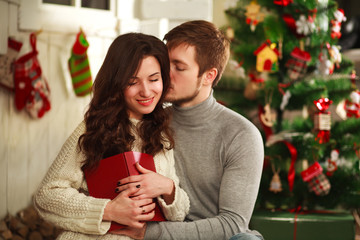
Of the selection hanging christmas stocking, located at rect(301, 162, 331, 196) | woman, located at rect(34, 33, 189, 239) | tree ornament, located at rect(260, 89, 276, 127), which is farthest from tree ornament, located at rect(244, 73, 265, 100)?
woman, located at rect(34, 33, 189, 239)

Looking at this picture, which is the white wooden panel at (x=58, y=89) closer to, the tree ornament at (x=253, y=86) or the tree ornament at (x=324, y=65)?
the tree ornament at (x=253, y=86)

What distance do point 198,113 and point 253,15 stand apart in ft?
3.34

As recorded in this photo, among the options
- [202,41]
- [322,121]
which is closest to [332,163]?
[322,121]

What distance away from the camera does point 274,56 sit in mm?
2492

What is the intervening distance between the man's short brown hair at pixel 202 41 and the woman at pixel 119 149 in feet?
0.47

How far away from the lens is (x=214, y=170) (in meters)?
1.70

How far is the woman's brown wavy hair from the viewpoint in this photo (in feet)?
4.94

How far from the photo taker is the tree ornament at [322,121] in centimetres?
237

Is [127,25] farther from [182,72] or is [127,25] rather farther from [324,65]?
[182,72]

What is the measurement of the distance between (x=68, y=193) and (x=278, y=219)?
1211 mm

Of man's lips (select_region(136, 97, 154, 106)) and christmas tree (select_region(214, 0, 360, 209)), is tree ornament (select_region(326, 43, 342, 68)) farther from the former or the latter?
man's lips (select_region(136, 97, 154, 106))

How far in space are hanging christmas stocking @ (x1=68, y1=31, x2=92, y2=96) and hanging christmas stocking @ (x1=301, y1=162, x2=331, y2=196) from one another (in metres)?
1.31

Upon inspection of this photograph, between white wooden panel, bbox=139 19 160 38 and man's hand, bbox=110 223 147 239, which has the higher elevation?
white wooden panel, bbox=139 19 160 38

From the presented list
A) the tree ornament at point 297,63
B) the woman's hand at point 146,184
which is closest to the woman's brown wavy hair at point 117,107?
the woman's hand at point 146,184
